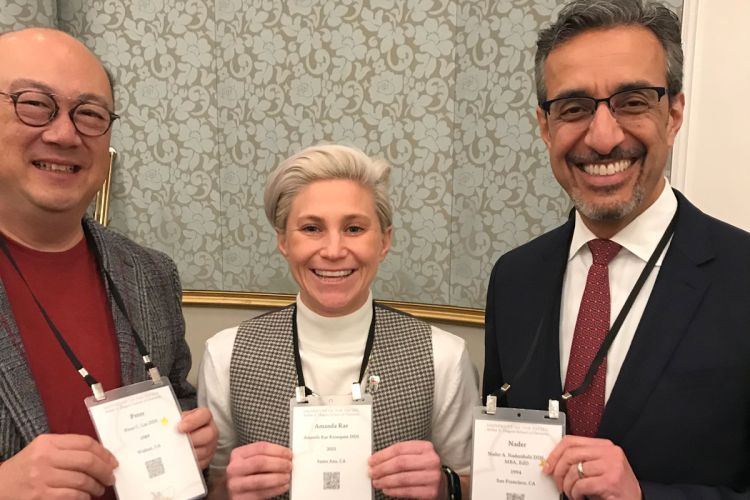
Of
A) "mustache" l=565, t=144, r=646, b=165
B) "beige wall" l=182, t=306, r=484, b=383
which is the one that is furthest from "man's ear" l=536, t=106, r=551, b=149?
"beige wall" l=182, t=306, r=484, b=383

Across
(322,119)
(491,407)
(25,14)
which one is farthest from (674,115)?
(25,14)

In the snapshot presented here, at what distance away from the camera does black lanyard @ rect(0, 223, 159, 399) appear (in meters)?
1.33

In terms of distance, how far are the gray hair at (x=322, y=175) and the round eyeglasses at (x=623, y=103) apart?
0.51 metres

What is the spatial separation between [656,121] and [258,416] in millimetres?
1216

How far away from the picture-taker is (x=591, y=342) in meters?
1.37

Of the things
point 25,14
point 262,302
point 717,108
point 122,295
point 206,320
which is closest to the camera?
point 122,295

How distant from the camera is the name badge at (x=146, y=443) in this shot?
1.25m

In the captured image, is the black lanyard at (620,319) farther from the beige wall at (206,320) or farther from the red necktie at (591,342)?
the beige wall at (206,320)

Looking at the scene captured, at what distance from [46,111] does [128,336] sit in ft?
1.94

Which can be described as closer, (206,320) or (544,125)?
(544,125)

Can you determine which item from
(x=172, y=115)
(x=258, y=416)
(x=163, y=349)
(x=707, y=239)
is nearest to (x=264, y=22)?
(x=172, y=115)

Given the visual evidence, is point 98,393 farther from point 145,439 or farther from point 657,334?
point 657,334

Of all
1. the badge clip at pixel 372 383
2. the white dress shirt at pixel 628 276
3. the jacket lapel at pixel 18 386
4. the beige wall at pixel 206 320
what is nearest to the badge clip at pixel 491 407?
the white dress shirt at pixel 628 276

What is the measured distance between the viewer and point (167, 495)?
128 centimetres
